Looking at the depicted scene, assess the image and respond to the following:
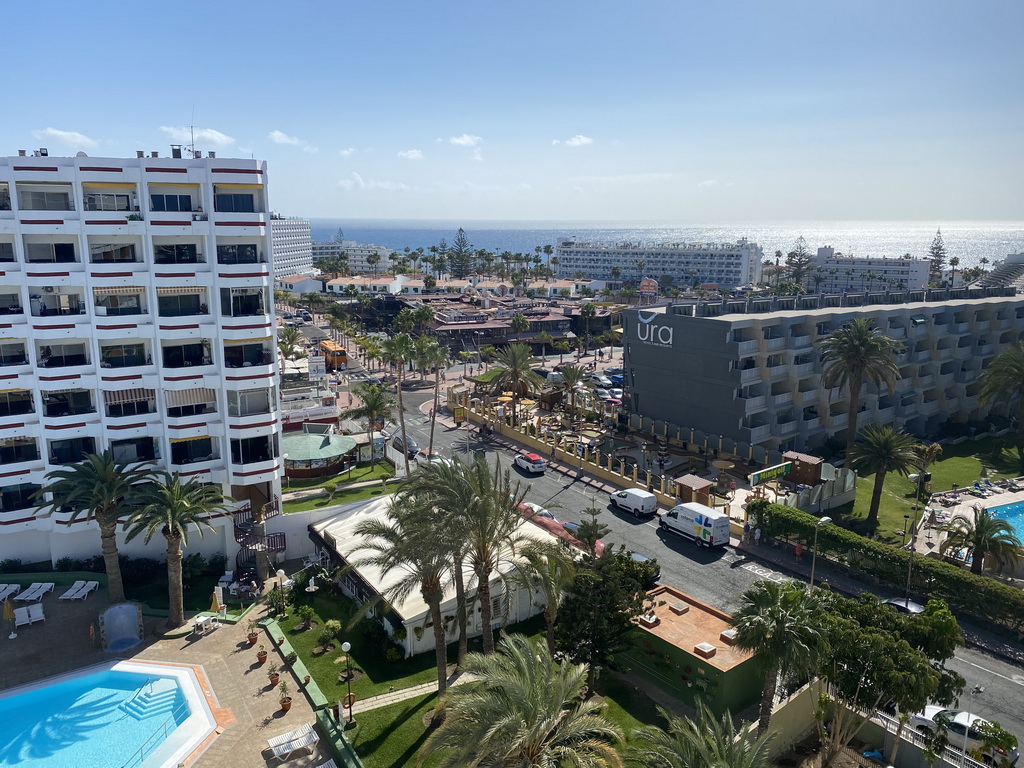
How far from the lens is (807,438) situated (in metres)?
59.6

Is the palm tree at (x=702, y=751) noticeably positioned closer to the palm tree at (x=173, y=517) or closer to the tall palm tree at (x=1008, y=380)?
the palm tree at (x=173, y=517)

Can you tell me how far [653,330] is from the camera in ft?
207

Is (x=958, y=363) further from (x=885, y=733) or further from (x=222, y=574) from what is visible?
(x=222, y=574)

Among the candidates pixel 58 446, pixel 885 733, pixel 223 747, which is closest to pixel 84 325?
pixel 58 446

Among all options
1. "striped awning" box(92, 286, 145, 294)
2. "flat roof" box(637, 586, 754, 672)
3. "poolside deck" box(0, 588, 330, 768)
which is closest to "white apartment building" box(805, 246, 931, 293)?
"flat roof" box(637, 586, 754, 672)

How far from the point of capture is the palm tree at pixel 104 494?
33.7 metres

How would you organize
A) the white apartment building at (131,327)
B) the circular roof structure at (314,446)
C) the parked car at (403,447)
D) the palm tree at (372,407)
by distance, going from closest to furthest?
the white apartment building at (131,327) < the circular roof structure at (314,446) < the palm tree at (372,407) < the parked car at (403,447)

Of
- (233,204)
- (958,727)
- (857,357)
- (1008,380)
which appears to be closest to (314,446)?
(233,204)

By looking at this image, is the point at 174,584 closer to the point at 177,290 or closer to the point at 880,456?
the point at 177,290

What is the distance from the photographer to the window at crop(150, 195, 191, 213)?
36406mm

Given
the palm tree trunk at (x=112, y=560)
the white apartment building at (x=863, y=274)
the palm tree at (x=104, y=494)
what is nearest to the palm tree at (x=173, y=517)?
the palm tree at (x=104, y=494)

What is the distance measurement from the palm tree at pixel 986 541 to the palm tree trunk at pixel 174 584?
40.1 m

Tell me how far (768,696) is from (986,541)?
68.8ft

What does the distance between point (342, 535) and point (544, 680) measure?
2110cm
